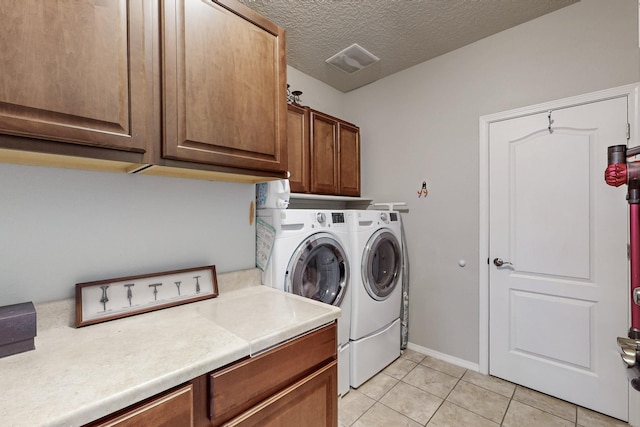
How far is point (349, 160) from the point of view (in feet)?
9.32

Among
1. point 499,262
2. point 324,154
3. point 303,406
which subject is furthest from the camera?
point 324,154

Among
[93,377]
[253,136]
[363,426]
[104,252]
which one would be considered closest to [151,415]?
[93,377]

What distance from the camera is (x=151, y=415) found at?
73 cm

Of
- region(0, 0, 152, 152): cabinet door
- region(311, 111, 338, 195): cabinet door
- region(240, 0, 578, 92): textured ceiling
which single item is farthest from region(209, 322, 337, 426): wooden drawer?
region(240, 0, 578, 92): textured ceiling

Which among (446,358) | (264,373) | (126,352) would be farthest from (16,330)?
(446,358)

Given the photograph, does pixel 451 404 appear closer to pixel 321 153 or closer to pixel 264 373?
pixel 264 373

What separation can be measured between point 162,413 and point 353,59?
107 inches

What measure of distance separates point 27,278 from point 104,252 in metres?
0.24

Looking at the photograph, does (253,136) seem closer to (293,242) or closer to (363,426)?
(293,242)

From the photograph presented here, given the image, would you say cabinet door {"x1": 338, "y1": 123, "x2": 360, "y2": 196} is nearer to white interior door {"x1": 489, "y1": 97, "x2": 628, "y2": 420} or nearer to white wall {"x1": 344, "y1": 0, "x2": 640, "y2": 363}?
white wall {"x1": 344, "y1": 0, "x2": 640, "y2": 363}

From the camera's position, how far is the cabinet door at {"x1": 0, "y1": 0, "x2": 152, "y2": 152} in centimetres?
78

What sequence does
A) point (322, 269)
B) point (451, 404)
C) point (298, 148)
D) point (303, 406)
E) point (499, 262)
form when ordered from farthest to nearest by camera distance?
point (298, 148) < point (499, 262) < point (322, 269) < point (451, 404) < point (303, 406)

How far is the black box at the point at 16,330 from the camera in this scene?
33.3 inches

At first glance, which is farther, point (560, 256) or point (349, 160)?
point (349, 160)
